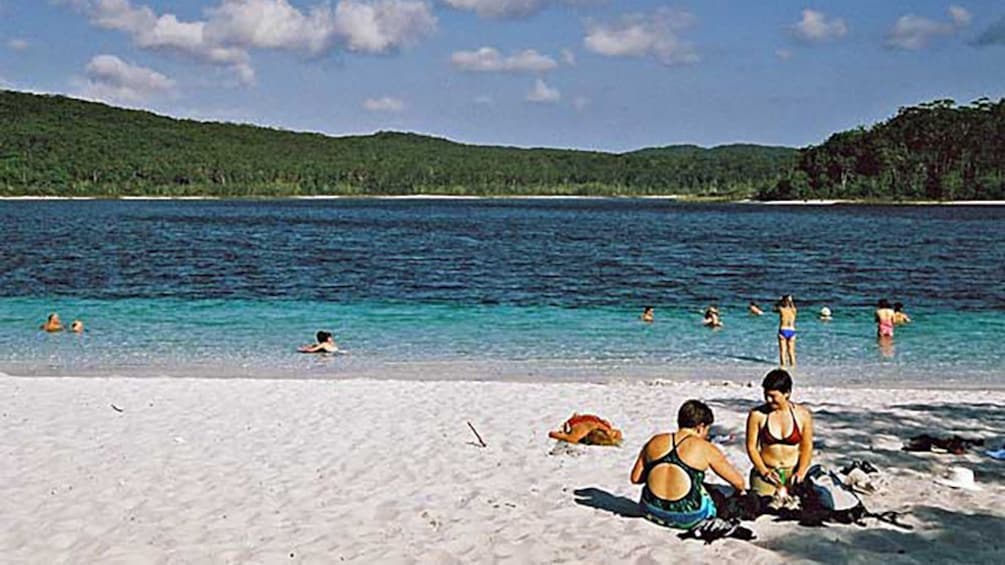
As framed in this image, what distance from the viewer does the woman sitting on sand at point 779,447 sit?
9.03 m

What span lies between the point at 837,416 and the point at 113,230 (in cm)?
7455

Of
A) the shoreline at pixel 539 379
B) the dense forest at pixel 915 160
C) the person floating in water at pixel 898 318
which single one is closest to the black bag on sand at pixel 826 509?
the shoreline at pixel 539 379

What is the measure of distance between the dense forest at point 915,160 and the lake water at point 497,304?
293 ft

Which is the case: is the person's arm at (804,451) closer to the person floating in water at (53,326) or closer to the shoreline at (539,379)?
the shoreline at (539,379)

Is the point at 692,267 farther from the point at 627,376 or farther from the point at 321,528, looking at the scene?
the point at 321,528

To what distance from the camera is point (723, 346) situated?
23.7 meters

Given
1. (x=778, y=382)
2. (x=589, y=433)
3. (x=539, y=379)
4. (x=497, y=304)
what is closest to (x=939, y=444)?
(x=778, y=382)

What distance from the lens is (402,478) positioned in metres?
10.6

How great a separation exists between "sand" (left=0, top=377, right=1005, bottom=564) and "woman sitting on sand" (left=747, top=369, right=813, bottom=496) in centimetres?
36

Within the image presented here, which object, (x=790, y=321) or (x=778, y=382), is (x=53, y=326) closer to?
(x=790, y=321)

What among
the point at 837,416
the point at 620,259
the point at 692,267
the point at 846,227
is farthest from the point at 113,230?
the point at 837,416

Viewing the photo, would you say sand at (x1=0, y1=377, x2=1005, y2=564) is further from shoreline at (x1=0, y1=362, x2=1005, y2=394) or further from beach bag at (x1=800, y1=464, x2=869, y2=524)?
shoreline at (x1=0, y1=362, x2=1005, y2=394)

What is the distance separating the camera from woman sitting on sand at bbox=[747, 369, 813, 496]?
356 inches

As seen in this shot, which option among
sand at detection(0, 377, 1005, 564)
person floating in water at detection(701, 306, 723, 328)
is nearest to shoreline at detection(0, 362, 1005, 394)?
sand at detection(0, 377, 1005, 564)
